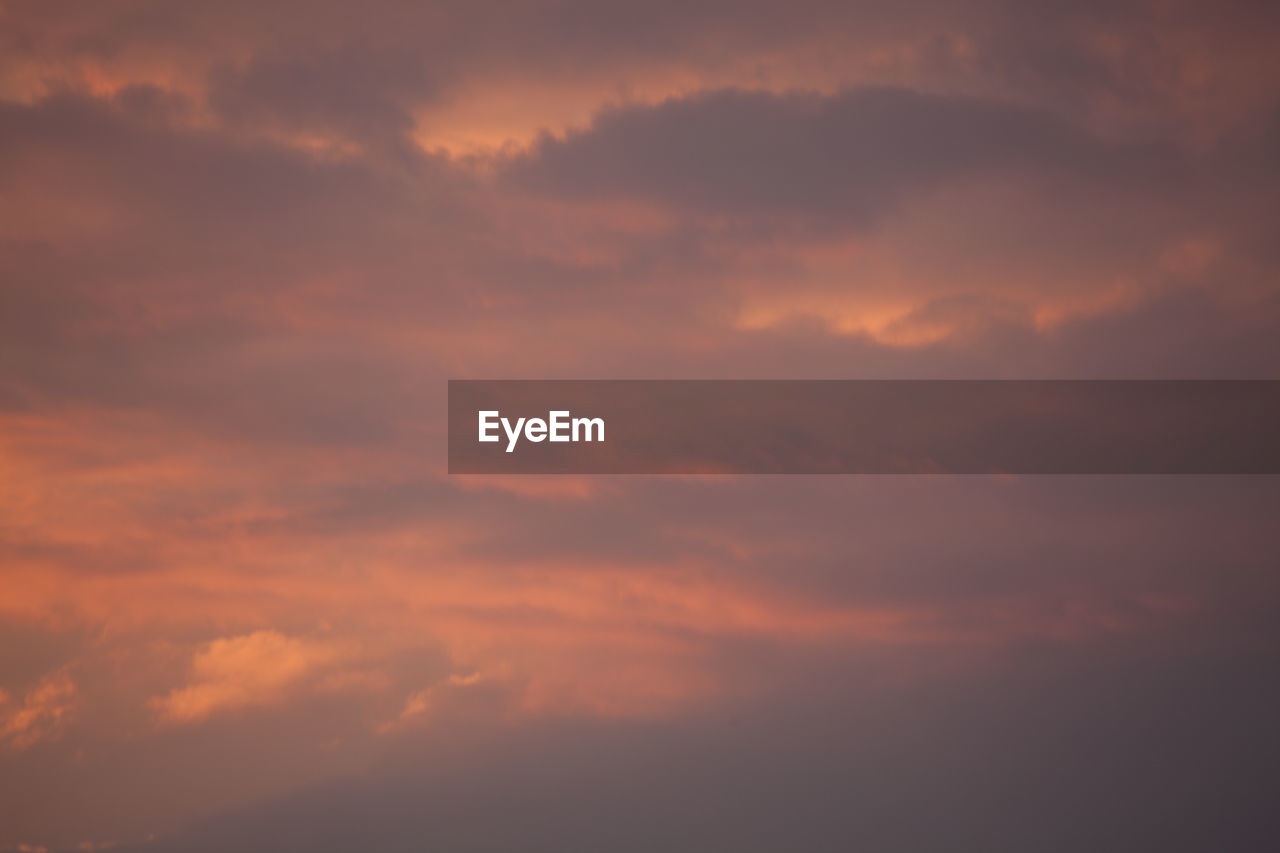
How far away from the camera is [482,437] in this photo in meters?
142

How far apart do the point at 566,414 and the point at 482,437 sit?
816 cm

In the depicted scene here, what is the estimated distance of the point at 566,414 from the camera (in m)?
142
